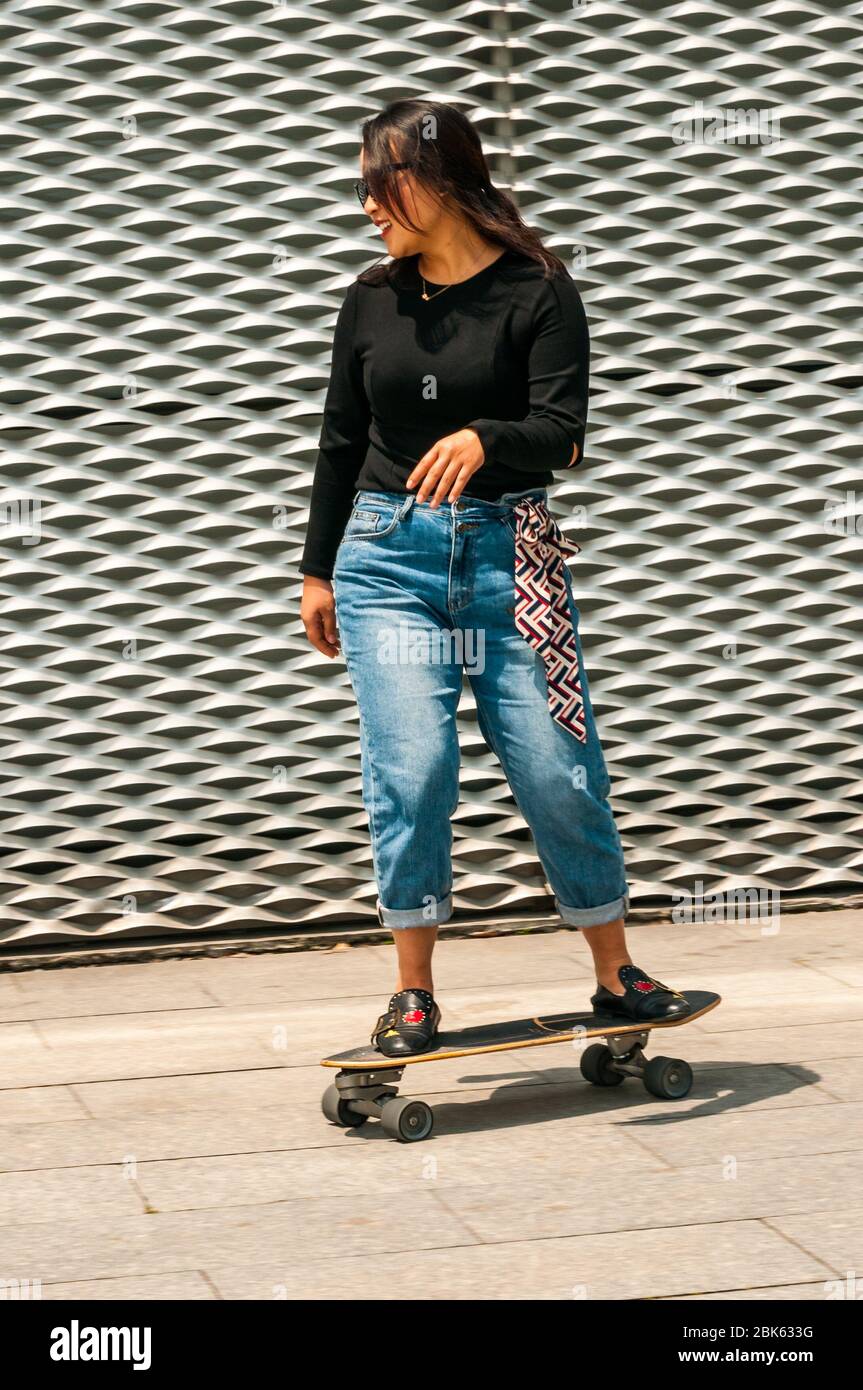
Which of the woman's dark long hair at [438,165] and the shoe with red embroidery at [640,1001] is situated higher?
the woman's dark long hair at [438,165]

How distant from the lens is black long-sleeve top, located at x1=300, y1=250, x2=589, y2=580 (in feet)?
13.7

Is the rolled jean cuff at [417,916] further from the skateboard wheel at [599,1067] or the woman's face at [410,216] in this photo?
the woman's face at [410,216]

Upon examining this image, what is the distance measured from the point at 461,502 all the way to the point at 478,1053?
1.17m

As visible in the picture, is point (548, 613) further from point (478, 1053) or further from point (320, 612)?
point (478, 1053)

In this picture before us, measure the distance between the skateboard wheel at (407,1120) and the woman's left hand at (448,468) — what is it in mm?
1280

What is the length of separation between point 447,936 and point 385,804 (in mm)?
1936

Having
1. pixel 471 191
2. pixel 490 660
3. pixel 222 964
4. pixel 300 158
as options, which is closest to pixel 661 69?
pixel 300 158

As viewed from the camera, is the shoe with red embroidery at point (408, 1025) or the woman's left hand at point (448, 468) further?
the shoe with red embroidery at point (408, 1025)

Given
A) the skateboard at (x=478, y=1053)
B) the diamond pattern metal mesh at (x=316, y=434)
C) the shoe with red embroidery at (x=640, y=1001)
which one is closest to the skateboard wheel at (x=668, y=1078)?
the skateboard at (x=478, y=1053)

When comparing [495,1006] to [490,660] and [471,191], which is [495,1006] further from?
[471,191]

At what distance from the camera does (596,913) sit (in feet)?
14.5

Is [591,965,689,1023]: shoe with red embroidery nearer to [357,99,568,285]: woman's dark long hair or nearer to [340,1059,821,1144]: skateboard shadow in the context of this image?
[340,1059,821,1144]: skateboard shadow

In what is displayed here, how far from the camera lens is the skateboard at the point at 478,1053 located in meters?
4.24

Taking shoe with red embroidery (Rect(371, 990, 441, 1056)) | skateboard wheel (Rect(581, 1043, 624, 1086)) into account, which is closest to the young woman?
shoe with red embroidery (Rect(371, 990, 441, 1056))
